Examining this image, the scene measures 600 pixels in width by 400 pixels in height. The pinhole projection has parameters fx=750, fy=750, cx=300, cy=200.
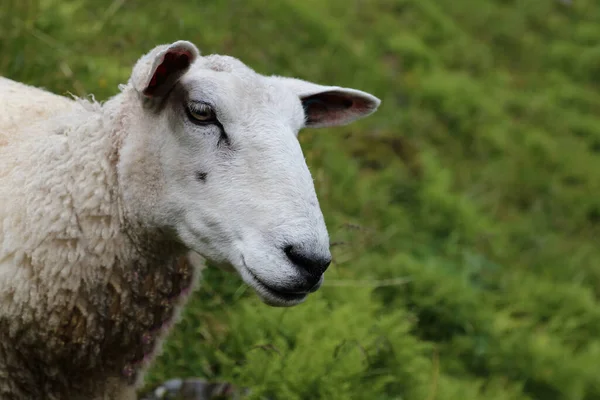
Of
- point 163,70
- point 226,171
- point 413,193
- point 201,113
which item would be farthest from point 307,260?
point 413,193

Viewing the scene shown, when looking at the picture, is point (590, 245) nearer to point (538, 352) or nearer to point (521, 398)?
point (538, 352)

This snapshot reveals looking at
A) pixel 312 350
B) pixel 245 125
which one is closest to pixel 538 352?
pixel 312 350

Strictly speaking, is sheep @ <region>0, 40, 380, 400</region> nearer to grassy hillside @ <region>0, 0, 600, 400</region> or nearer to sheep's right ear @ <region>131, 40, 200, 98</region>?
sheep's right ear @ <region>131, 40, 200, 98</region>

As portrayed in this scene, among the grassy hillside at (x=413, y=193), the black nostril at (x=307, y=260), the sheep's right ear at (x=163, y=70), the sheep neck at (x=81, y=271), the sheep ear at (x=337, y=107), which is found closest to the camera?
the black nostril at (x=307, y=260)

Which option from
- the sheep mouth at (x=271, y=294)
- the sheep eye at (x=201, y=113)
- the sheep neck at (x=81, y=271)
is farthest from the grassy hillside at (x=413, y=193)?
the sheep eye at (x=201, y=113)

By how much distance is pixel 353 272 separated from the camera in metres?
4.25

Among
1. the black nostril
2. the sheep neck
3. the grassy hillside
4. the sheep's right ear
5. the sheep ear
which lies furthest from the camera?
the grassy hillside

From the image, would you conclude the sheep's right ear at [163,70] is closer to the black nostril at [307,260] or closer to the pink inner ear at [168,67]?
the pink inner ear at [168,67]

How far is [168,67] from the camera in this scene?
86.9 inches

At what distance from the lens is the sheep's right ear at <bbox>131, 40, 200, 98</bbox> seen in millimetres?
2168

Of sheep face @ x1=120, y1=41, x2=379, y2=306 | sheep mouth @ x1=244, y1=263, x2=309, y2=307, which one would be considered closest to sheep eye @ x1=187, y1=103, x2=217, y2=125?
sheep face @ x1=120, y1=41, x2=379, y2=306

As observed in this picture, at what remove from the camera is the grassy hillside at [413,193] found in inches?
136

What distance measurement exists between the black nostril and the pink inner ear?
2.12 ft

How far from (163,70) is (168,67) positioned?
2cm
